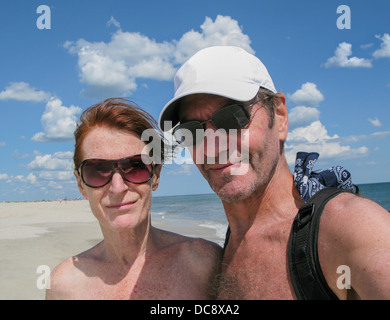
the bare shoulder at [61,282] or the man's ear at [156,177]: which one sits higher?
the man's ear at [156,177]

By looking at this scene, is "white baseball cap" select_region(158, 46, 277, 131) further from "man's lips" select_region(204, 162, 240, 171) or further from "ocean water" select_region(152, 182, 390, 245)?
"ocean water" select_region(152, 182, 390, 245)

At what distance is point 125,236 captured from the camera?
2629mm

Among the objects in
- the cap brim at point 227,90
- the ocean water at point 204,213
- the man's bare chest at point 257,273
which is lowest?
the ocean water at point 204,213

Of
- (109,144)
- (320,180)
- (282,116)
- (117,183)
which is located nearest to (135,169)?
(117,183)

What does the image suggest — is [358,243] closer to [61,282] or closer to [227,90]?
[227,90]

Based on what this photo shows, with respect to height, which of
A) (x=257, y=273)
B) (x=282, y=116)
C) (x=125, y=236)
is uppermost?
(x=282, y=116)

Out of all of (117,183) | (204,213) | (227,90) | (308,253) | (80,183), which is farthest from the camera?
(204,213)

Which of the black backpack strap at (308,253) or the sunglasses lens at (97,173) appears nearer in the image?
the black backpack strap at (308,253)

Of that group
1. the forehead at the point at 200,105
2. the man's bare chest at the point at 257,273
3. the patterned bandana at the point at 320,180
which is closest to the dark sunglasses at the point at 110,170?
the forehead at the point at 200,105

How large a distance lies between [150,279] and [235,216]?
0.80m

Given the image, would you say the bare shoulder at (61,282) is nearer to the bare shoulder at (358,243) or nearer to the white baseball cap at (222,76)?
the white baseball cap at (222,76)

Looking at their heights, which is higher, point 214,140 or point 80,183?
point 214,140

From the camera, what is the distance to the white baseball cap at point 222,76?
81.3 inches

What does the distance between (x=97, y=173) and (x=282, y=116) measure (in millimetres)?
1392
